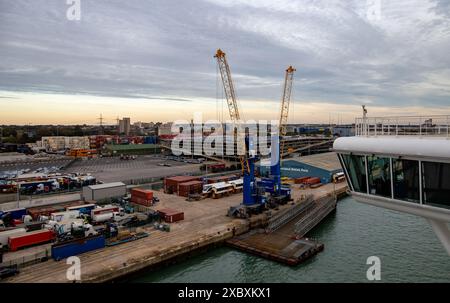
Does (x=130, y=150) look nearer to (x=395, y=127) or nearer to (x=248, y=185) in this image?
(x=248, y=185)

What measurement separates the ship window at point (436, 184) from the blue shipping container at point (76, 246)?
46.8 ft

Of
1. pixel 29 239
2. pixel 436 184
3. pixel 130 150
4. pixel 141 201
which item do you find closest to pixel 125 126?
pixel 130 150

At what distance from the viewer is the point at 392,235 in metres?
17.1

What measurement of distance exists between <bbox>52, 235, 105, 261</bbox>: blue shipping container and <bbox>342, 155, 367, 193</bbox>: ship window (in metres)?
13.1

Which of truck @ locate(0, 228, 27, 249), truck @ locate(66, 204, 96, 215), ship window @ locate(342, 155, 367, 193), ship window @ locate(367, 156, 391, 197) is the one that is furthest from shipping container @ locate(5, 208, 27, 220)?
ship window @ locate(367, 156, 391, 197)

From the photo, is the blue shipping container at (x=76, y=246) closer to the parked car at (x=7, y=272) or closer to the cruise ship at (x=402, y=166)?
the parked car at (x=7, y=272)

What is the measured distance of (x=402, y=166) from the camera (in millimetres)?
4918

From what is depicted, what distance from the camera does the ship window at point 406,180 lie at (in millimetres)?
4777

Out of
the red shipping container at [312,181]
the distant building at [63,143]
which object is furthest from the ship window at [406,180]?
the distant building at [63,143]

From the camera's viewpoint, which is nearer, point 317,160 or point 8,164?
point 317,160

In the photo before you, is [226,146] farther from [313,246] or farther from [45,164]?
[313,246]

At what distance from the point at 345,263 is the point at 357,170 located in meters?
10.2
